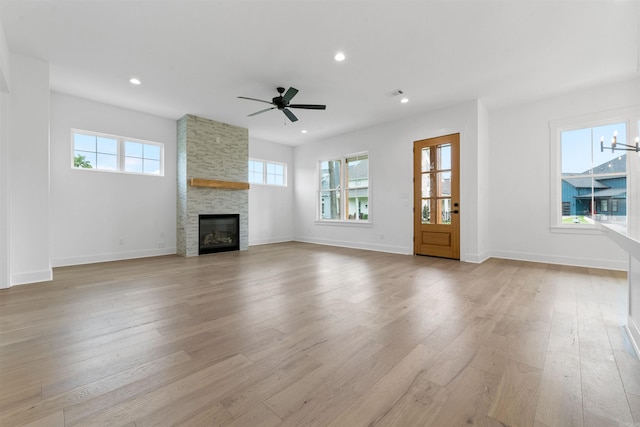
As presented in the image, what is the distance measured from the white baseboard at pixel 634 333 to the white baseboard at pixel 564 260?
8.82 ft

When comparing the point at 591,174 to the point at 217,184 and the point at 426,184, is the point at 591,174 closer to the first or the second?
the point at 426,184

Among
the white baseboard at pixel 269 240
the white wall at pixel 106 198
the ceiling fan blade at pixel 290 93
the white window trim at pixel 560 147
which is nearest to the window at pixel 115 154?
the white wall at pixel 106 198

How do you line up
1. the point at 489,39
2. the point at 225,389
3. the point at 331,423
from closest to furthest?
the point at 331,423 → the point at 225,389 → the point at 489,39

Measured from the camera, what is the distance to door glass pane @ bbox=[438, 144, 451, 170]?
17.6 feet

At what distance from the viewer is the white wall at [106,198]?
4.74m

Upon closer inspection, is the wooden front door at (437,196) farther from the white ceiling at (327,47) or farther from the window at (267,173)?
the window at (267,173)

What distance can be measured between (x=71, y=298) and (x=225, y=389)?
2722 millimetres

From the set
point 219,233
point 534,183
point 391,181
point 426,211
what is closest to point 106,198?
point 219,233

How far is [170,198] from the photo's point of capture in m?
6.04

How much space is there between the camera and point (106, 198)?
17.1 ft

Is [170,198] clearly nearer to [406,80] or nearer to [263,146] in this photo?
[263,146]

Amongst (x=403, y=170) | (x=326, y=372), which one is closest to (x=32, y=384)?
(x=326, y=372)

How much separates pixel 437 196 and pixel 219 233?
496 cm

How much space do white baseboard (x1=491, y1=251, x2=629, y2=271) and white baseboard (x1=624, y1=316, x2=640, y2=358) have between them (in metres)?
2.69
